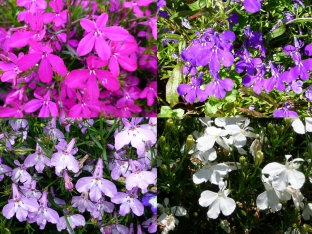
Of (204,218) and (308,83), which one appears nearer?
(204,218)

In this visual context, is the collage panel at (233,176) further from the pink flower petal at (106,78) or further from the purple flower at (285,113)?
the pink flower petal at (106,78)

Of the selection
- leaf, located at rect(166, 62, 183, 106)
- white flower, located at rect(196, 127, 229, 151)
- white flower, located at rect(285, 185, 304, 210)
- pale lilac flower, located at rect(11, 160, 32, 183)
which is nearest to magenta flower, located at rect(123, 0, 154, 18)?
leaf, located at rect(166, 62, 183, 106)

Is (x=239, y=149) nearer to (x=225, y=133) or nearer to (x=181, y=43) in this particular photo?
(x=225, y=133)

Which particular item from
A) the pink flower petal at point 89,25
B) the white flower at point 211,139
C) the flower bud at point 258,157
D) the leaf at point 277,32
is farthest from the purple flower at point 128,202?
the leaf at point 277,32

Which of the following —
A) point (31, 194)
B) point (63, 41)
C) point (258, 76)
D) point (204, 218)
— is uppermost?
point (63, 41)

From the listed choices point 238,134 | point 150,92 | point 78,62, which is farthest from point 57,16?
point 238,134

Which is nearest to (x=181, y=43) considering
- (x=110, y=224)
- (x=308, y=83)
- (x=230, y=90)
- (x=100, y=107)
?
(x=230, y=90)
